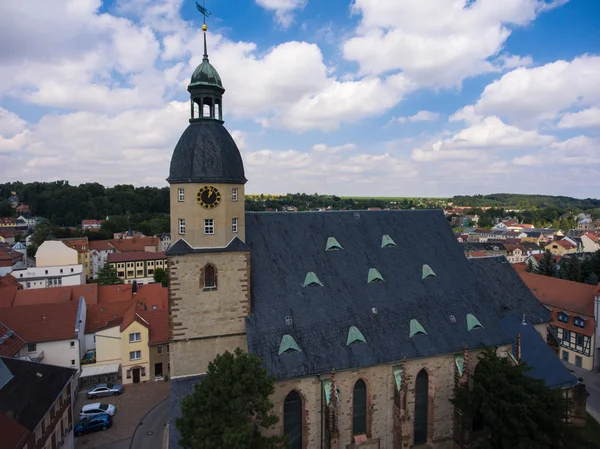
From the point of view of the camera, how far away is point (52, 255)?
3219 inches

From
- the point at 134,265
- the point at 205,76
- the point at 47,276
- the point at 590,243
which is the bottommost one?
the point at 47,276

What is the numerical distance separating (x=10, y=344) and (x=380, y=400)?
109 ft

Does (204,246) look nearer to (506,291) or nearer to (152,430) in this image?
(152,430)

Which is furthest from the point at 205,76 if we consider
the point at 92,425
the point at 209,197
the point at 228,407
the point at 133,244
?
the point at 133,244

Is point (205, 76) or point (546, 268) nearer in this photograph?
point (205, 76)

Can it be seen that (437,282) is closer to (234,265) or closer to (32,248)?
(234,265)

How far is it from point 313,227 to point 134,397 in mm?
25400

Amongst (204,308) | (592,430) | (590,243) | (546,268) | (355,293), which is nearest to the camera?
(204,308)

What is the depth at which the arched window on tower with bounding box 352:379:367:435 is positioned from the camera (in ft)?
79.0

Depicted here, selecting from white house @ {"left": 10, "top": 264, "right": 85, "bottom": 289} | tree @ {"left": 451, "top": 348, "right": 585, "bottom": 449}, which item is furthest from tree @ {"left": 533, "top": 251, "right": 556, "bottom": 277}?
white house @ {"left": 10, "top": 264, "right": 85, "bottom": 289}

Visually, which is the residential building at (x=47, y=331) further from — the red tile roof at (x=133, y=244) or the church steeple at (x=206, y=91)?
the red tile roof at (x=133, y=244)

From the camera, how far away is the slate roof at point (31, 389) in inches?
891

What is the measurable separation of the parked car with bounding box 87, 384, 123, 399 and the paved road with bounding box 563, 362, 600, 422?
42.8 metres

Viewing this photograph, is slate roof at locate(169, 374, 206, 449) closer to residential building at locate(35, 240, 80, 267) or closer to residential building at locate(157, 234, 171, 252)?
residential building at locate(35, 240, 80, 267)
